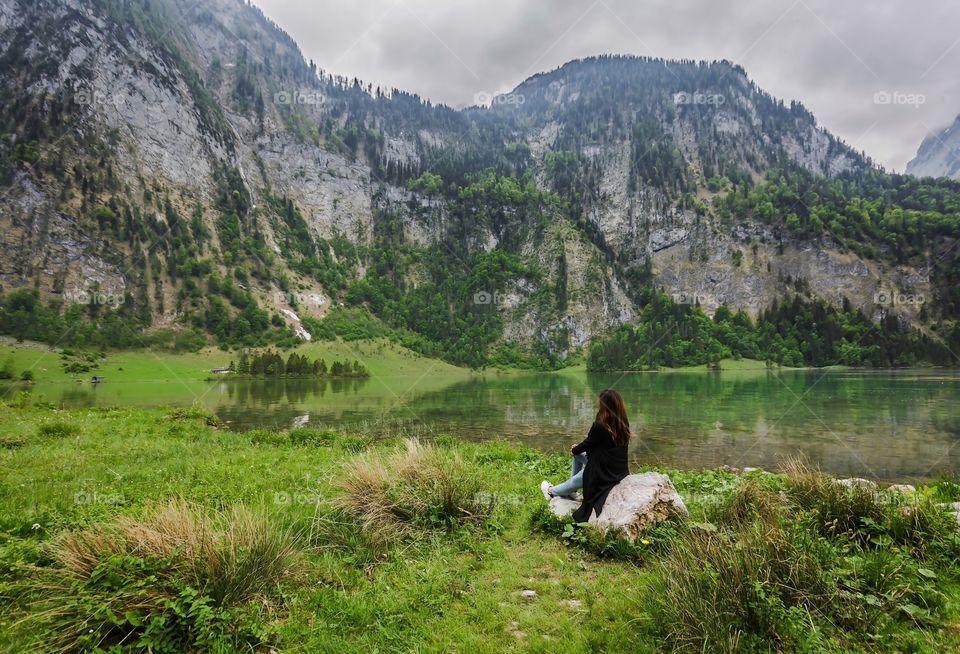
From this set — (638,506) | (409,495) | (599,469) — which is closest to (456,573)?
(409,495)

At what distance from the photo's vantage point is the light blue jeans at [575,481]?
856 cm

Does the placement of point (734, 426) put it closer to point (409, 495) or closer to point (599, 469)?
point (599, 469)

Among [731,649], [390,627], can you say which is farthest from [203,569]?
[731,649]

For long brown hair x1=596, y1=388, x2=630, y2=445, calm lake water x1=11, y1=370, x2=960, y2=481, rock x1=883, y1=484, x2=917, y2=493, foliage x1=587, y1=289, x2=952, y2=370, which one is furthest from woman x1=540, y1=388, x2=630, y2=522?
foliage x1=587, y1=289, x2=952, y2=370

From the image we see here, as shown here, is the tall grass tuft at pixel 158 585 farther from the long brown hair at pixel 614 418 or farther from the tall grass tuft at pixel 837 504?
the tall grass tuft at pixel 837 504

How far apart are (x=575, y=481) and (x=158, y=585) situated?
6.53 metres

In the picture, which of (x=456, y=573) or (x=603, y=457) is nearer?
(x=456, y=573)

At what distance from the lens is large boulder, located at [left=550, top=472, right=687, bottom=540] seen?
6.92m

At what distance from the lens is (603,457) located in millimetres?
8039

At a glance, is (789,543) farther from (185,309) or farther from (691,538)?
(185,309)

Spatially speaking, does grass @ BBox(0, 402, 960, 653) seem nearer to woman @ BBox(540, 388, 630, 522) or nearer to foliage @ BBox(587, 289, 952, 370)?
woman @ BBox(540, 388, 630, 522)

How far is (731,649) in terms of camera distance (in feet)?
12.6

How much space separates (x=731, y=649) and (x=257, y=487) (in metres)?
9.68

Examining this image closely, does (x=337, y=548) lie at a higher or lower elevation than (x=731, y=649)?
lower
